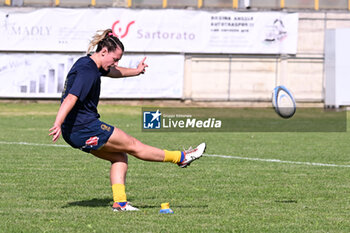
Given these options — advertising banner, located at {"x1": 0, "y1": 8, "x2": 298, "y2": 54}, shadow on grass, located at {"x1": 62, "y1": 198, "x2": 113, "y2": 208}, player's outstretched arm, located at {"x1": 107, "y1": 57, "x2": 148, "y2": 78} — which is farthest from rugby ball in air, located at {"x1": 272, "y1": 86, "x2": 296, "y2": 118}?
advertising banner, located at {"x1": 0, "y1": 8, "x2": 298, "y2": 54}

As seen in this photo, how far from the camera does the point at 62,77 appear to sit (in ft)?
117

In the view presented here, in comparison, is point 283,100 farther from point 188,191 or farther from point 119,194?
point 119,194

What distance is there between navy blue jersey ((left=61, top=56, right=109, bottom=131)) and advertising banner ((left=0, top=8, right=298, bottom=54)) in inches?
1108

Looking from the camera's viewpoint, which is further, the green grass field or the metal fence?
the metal fence

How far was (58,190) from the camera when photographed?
34.2ft

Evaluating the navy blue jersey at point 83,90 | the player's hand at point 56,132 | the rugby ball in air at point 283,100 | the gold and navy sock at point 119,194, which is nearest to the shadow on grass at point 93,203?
the gold and navy sock at point 119,194

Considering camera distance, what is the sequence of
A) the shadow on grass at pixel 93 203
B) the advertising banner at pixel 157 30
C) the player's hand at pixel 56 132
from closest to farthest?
the player's hand at pixel 56 132 < the shadow on grass at pixel 93 203 < the advertising banner at pixel 157 30

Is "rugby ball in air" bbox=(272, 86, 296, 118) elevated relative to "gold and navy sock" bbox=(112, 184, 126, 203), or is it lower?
elevated

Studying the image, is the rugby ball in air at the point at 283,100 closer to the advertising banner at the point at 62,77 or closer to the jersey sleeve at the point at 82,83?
the jersey sleeve at the point at 82,83

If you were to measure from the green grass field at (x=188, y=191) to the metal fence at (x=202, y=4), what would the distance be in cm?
1960

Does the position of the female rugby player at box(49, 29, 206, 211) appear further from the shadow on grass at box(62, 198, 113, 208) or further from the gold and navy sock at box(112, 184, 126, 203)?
the shadow on grass at box(62, 198, 113, 208)

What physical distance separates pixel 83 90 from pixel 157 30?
29.0 meters

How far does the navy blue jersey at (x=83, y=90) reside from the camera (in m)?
8.14

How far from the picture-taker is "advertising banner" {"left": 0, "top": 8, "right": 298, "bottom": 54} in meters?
36.3
